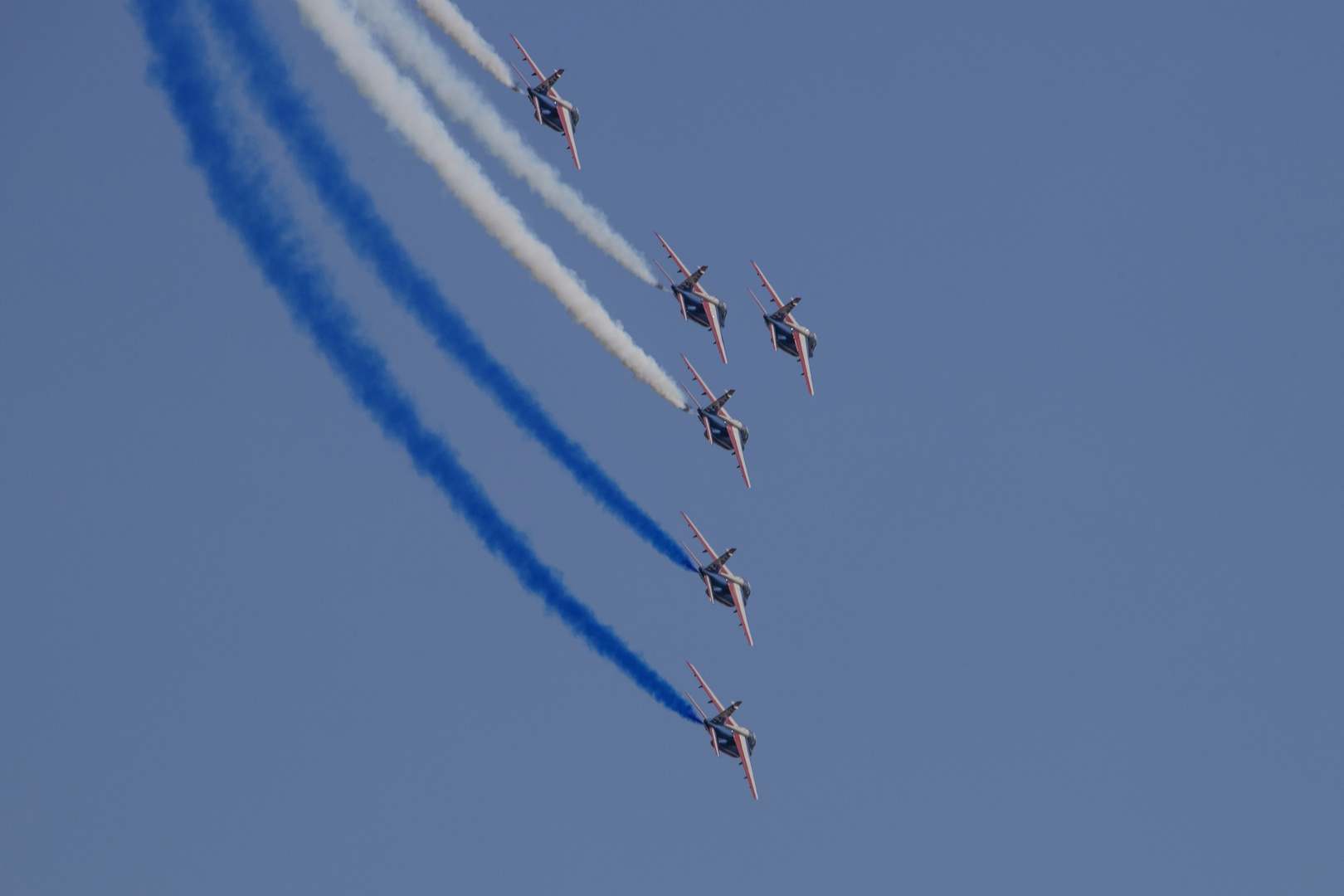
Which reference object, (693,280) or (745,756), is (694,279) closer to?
(693,280)

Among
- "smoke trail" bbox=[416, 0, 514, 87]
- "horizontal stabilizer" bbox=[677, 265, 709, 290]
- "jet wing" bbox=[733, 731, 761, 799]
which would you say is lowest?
"jet wing" bbox=[733, 731, 761, 799]

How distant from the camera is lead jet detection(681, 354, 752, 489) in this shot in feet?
174

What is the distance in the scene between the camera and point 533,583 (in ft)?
152

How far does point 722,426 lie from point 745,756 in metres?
9.95

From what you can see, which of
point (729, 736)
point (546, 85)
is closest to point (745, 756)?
point (729, 736)

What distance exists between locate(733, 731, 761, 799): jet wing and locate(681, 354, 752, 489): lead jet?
24.8 ft

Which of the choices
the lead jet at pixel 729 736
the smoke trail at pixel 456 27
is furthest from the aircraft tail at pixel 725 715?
the smoke trail at pixel 456 27

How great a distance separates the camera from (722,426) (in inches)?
2100

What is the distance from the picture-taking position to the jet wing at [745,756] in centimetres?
5347

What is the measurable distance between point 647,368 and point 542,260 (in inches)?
240

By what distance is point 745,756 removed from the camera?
53.7 metres

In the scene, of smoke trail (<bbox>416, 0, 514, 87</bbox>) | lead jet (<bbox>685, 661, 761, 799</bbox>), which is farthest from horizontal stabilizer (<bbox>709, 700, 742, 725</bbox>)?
smoke trail (<bbox>416, 0, 514, 87</bbox>)

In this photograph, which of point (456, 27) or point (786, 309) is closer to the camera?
point (456, 27)

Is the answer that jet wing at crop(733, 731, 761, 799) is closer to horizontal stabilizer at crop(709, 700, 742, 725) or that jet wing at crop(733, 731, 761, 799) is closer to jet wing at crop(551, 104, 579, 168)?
horizontal stabilizer at crop(709, 700, 742, 725)
